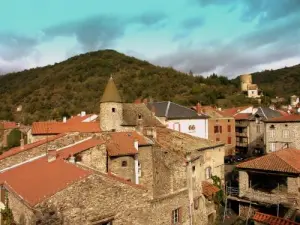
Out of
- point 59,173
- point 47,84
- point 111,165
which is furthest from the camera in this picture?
point 47,84

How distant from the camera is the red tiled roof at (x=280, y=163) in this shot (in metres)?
22.2

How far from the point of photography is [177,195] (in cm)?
1992

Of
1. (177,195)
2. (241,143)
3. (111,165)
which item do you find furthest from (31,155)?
(241,143)

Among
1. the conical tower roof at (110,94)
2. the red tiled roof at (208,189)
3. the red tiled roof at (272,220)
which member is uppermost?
the conical tower roof at (110,94)

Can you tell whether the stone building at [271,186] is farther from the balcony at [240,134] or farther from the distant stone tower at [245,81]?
the distant stone tower at [245,81]

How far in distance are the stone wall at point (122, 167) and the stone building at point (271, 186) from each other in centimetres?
1014

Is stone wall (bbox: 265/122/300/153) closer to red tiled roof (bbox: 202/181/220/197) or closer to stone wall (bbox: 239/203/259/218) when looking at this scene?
stone wall (bbox: 239/203/259/218)

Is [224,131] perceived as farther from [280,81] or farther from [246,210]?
[280,81]

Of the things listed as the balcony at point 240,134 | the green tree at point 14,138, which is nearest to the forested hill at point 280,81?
the balcony at point 240,134

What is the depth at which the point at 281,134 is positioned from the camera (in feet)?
125

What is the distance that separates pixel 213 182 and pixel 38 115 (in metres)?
67.9

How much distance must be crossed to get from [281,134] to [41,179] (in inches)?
1288

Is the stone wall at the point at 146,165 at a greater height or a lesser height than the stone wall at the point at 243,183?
greater

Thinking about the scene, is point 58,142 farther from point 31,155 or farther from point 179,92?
point 179,92
